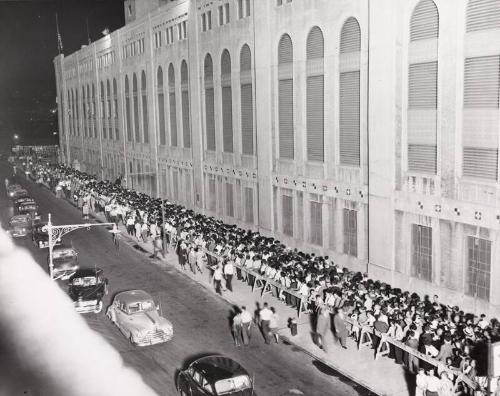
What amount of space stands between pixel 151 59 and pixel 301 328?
123 ft

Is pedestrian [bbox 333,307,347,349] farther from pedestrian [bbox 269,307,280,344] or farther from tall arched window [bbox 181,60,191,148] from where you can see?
tall arched window [bbox 181,60,191,148]

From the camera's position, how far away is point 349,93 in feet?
90.7

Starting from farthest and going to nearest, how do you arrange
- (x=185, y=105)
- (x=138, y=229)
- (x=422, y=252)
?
(x=185, y=105), (x=138, y=229), (x=422, y=252)

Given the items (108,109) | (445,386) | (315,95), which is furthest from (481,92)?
(108,109)

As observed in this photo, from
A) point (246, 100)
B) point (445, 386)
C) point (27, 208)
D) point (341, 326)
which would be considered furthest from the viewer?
point (27, 208)

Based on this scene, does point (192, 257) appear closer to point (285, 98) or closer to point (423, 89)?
point (285, 98)

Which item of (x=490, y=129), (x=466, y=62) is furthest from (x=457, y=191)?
(x=466, y=62)

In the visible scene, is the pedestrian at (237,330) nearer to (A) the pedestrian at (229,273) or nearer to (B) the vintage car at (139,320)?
(B) the vintage car at (139,320)

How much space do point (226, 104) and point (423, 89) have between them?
63.2 feet

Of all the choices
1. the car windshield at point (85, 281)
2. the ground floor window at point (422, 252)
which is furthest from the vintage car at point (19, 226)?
the ground floor window at point (422, 252)

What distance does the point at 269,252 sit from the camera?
91.1 feet

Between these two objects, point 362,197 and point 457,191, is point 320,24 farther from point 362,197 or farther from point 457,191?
point 457,191

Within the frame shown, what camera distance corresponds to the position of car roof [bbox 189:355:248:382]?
15.6 metres

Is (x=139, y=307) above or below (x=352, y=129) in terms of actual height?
below
